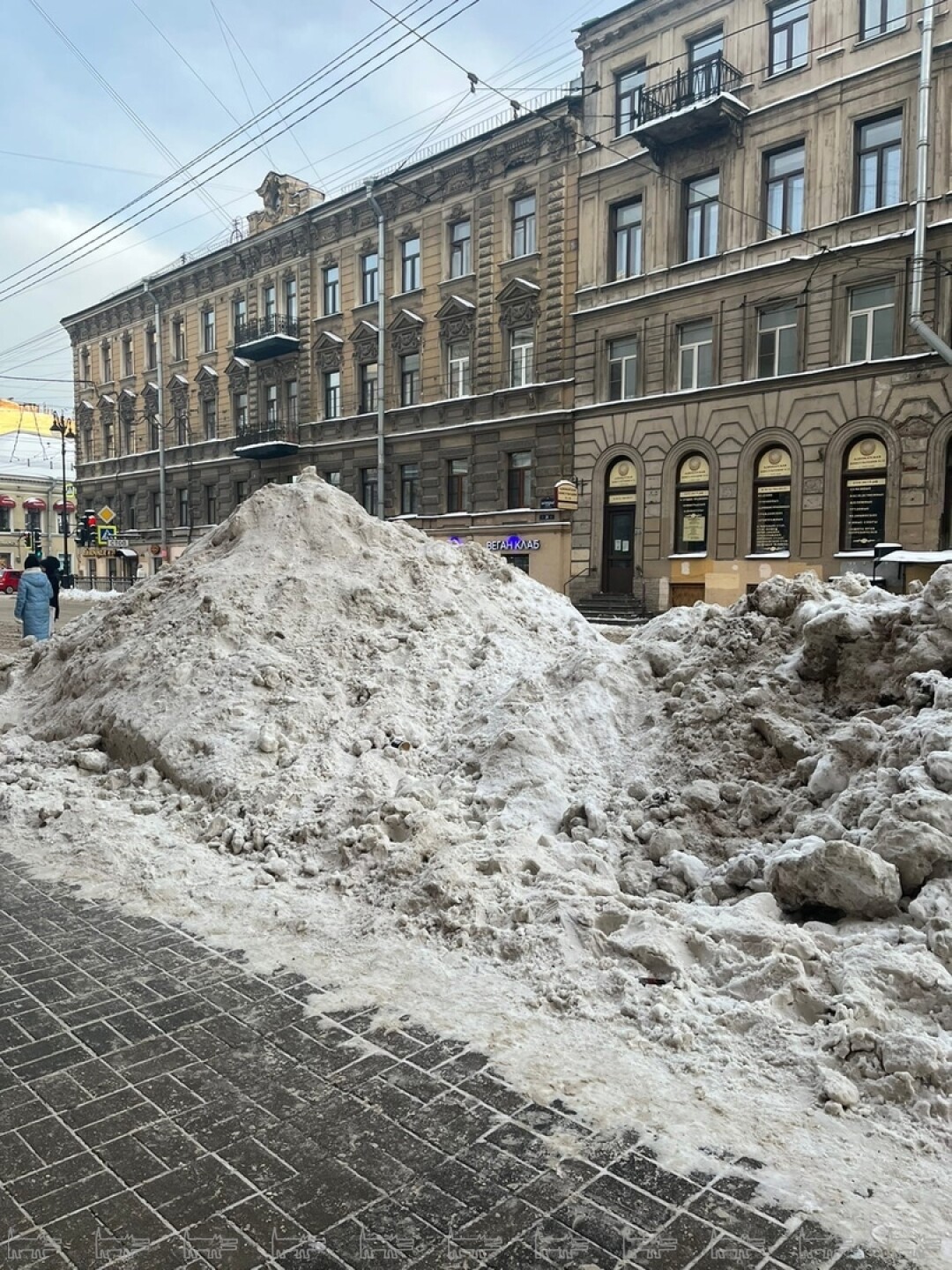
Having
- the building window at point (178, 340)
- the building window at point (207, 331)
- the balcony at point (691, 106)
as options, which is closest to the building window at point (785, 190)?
the balcony at point (691, 106)

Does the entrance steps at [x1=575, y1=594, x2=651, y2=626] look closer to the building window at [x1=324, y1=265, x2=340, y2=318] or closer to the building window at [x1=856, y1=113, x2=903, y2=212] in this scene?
the building window at [x1=856, y1=113, x2=903, y2=212]

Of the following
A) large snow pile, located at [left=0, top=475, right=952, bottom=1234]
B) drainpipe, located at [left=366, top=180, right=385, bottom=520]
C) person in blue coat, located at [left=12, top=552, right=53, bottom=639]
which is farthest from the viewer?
drainpipe, located at [left=366, top=180, right=385, bottom=520]

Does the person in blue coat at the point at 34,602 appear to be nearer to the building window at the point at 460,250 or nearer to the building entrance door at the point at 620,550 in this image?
the building entrance door at the point at 620,550

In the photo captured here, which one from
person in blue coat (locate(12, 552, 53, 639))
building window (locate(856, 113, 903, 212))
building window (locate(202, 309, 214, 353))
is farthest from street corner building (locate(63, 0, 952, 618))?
person in blue coat (locate(12, 552, 53, 639))

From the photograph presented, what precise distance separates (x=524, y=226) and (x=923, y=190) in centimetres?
1168

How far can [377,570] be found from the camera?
819 centimetres

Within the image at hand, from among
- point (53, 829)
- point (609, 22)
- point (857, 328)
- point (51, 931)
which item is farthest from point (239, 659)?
point (609, 22)

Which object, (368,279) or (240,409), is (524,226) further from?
(240,409)

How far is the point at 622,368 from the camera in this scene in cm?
2434

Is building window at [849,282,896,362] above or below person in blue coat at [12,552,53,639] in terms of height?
above

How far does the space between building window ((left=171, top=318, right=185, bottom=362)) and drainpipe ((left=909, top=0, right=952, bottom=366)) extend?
31.3 meters

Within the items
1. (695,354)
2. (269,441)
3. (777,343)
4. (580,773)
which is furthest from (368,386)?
(580,773)

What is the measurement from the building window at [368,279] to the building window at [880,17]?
16385mm

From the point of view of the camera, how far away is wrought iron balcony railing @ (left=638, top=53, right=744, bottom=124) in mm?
21656
